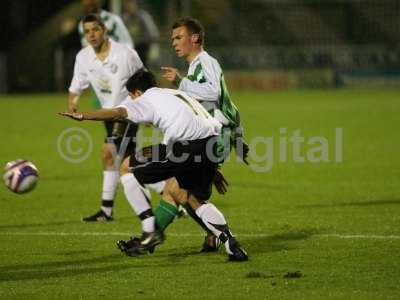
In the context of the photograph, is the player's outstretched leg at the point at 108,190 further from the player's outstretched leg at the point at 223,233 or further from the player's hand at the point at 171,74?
the player's outstretched leg at the point at 223,233

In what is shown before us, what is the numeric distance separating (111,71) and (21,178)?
2610mm

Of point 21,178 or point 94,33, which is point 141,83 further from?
point 94,33

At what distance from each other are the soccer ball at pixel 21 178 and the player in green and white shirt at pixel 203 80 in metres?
1.38

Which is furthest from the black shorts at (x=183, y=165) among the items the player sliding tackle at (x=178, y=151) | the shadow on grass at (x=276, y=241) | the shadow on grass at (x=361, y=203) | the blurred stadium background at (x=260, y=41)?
the blurred stadium background at (x=260, y=41)

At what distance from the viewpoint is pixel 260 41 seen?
3872cm

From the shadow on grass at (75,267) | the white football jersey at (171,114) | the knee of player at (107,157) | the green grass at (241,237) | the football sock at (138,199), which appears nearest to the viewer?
the green grass at (241,237)

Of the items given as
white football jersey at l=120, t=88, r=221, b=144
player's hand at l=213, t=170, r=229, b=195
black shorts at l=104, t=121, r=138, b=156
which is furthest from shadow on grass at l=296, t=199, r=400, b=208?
white football jersey at l=120, t=88, r=221, b=144

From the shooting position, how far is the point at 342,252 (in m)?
8.63

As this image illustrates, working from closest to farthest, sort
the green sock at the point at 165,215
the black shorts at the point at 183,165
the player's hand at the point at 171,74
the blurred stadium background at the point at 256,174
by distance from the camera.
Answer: the blurred stadium background at the point at 256,174, the black shorts at the point at 183,165, the green sock at the point at 165,215, the player's hand at the point at 171,74

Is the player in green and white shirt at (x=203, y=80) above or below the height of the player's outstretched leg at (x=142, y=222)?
above

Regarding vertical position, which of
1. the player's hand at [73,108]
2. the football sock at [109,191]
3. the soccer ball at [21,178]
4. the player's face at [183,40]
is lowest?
the football sock at [109,191]

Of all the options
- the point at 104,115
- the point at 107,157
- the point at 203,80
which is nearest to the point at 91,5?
the point at 107,157

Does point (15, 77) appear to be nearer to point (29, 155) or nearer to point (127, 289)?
point (29, 155)

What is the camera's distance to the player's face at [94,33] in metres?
10.9
